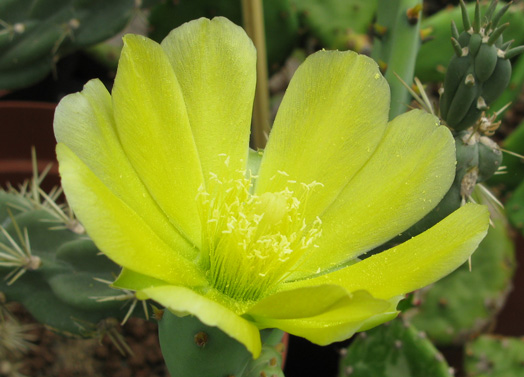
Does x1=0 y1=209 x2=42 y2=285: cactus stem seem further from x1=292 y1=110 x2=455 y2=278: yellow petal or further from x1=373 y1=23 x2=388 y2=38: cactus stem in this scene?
x1=373 y1=23 x2=388 y2=38: cactus stem

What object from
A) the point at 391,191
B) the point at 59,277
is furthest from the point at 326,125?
the point at 59,277

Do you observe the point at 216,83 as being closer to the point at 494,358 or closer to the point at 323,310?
the point at 323,310

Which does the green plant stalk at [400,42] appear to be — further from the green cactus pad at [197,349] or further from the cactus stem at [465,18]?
the green cactus pad at [197,349]

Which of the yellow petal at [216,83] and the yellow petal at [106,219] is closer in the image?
the yellow petal at [106,219]

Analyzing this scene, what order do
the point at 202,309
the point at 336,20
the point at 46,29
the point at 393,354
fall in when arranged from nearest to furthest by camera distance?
the point at 202,309
the point at 393,354
the point at 46,29
the point at 336,20

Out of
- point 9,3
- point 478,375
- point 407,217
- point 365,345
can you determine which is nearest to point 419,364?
point 365,345

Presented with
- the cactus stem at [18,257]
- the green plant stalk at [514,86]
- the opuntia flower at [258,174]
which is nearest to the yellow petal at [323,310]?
the opuntia flower at [258,174]
